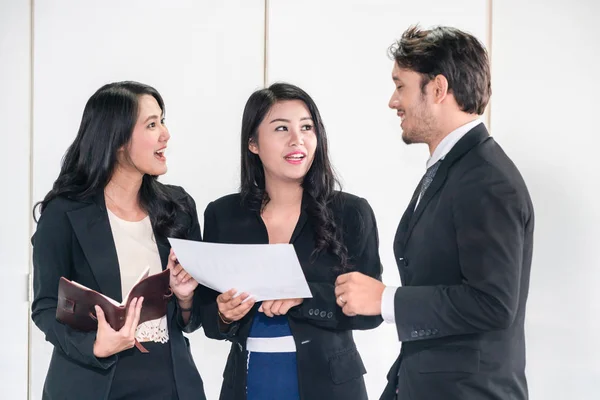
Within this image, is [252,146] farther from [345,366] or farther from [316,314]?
[345,366]

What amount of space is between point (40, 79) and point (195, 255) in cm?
183

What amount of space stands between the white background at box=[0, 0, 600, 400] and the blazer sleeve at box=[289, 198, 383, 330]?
1.05 metres

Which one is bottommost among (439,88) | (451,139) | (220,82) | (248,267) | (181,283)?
(181,283)

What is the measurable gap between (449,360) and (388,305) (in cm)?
21

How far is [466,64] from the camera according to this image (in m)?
1.90

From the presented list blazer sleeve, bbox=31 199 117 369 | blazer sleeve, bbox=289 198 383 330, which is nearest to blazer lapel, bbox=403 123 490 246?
blazer sleeve, bbox=289 198 383 330

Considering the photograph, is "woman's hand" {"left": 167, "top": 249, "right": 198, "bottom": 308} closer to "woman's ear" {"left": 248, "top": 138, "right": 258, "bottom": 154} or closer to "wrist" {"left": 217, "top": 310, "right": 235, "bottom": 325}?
"wrist" {"left": 217, "top": 310, "right": 235, "bottom": 325}

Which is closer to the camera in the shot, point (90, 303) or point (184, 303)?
point (90, 303)

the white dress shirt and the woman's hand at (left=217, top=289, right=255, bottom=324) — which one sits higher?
the white dress shirt

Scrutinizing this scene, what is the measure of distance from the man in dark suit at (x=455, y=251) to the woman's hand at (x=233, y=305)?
1.08 ft

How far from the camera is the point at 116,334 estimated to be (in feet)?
6.73

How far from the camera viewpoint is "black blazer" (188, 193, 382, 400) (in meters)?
2.24

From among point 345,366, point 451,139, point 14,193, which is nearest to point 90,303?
point 345,366

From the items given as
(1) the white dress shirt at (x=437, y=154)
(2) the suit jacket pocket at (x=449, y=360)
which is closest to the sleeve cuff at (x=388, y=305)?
(1) the white dress shirt at (x=437, y=154)
